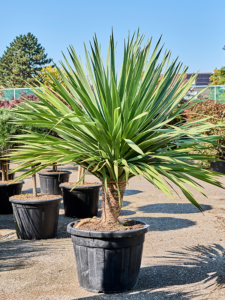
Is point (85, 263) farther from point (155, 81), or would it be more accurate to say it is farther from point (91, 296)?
point (155, 81)

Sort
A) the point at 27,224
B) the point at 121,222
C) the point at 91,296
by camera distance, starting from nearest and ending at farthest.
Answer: the point at 91,296 → the point at 121,222 → the point at 27,224

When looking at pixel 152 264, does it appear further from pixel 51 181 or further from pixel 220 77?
pixel 220 77

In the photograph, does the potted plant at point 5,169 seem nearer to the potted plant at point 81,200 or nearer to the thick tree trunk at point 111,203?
the potted plant at point 81,200

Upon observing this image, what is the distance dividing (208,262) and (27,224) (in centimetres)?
232

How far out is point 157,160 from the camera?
2.63m

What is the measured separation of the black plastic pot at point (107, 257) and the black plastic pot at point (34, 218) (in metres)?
1.62

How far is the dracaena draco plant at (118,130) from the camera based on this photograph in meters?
2.33

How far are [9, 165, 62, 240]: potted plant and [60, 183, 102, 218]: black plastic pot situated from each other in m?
1.17

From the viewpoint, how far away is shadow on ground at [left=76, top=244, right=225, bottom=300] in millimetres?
2564

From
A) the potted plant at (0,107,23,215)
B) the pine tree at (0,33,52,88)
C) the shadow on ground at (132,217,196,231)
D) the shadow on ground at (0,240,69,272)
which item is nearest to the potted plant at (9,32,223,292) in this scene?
the shadow on ground at (0,240,69,272)

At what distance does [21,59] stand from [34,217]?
36358 mm

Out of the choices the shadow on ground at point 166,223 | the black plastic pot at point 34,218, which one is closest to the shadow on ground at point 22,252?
the black plastic pot at point 34,218

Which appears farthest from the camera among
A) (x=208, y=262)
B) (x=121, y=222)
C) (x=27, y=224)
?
(x=27, y=224)

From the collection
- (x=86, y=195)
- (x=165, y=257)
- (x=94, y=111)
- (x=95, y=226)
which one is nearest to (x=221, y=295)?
(x=165, y=257)
